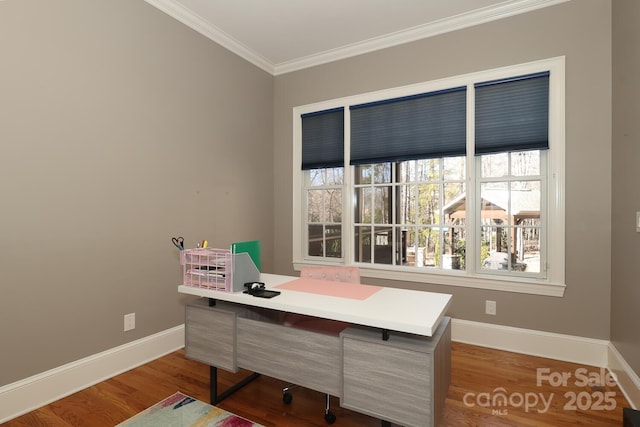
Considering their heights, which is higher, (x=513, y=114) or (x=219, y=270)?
(x=513, y=114)

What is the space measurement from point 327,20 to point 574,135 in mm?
2407

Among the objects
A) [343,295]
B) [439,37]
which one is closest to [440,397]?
[343,295]

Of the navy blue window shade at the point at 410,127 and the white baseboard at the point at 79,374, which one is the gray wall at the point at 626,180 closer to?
the navy blue window shade at the point at 410,127

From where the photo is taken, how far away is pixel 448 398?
7.18ft

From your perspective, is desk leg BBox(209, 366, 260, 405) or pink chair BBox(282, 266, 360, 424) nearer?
pink chair BBox(282, 266, 360, 424)

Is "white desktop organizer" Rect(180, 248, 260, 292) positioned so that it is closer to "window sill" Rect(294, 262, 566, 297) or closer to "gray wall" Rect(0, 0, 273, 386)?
"gray wall" Rect(0, 0, 273, 386)

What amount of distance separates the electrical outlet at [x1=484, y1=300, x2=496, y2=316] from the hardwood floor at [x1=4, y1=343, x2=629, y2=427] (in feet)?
1.43

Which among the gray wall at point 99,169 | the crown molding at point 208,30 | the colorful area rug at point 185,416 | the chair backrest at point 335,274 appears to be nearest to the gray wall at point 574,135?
the chair backrest at point 335,274

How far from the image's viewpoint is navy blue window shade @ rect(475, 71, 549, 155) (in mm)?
2809

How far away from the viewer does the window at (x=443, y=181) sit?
112 inches

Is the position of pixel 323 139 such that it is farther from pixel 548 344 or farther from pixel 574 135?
pixel 548 344

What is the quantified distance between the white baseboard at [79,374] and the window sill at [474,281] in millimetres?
2124

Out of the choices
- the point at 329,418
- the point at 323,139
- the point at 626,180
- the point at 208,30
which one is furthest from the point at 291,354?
the point at 208,30

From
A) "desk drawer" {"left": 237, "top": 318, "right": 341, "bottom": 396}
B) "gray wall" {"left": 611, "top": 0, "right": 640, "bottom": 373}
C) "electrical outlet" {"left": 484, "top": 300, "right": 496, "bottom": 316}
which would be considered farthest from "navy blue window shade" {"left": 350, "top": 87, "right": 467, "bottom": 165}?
"desk drawer" {"left": 237, "top": 318, "right": 341, "bottom": 396}
